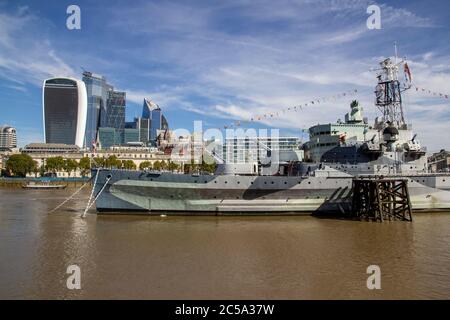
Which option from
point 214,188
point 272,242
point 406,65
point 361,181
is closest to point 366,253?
point 272,242

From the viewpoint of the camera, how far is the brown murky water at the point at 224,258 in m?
11.8

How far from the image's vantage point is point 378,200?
25.9 m

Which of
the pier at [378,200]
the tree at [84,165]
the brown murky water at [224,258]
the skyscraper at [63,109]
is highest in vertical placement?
the skyscraper at [63,109]

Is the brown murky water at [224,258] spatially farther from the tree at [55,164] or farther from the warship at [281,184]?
the tree at [55,164]

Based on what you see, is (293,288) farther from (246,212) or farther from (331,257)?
(246,212)

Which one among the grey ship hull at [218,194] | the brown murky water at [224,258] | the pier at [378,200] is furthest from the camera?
the grey ship hull at [218,194]

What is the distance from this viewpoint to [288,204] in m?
27.8

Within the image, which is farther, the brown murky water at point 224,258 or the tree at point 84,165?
the tree at point 84,165

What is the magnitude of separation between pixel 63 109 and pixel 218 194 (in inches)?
7169

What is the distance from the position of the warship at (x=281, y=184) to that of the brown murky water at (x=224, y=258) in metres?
2.64

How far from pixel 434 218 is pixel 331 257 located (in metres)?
16.3

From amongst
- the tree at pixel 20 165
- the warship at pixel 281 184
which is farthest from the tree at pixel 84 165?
the warship at pixel 281 184

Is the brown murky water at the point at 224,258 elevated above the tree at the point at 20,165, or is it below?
below

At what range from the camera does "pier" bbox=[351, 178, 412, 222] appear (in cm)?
2607
